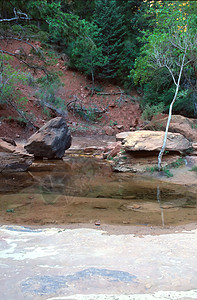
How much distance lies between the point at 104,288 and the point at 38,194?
501cm

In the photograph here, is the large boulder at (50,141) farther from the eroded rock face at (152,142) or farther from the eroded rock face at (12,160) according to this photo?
the eroded rock face at (152,142)

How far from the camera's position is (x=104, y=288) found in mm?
2271

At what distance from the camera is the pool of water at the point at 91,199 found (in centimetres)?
523

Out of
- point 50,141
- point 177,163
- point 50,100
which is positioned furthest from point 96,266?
point 50,100

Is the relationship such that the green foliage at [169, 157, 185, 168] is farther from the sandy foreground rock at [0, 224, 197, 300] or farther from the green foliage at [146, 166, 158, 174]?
the sandy foreground rock at [0, 224, 197, 300]

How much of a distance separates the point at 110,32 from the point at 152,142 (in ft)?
55.7

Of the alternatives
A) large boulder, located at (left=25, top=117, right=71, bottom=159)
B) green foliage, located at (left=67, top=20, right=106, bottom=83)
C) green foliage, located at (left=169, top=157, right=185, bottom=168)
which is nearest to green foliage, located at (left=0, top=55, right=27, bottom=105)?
large boulder, located at (left=25, top=117, right=71, bottom=159)

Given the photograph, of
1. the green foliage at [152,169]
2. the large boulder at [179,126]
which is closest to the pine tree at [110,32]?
the large boulder at [179,126]

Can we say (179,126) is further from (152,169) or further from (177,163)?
(152,169)

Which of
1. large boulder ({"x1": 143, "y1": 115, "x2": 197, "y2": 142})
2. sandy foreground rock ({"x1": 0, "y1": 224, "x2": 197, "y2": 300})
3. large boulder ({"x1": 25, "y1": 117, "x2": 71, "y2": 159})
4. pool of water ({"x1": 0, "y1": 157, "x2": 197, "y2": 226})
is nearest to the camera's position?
sandy foreground rock ({"x1": 0, "y1": 224, "x2": 197, "y2": 300})

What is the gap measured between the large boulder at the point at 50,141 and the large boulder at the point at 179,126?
5020 millimetres

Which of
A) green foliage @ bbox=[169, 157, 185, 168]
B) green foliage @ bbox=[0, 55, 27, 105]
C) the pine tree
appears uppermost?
the pine tree

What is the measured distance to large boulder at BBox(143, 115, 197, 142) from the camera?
42.1 feet

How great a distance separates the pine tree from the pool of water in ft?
55.4
